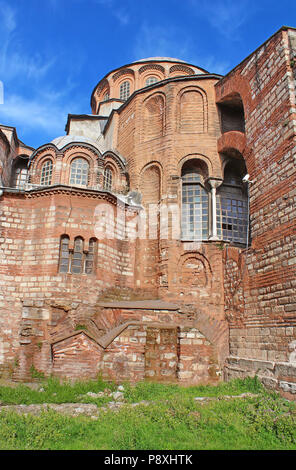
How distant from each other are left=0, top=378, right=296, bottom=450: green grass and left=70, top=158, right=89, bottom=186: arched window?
9543 mm

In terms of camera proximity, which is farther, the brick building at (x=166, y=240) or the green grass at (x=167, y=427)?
the brick building at (x=166, y=240)

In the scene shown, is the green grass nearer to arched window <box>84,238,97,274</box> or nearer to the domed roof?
arched window <box>84,238,97,274</box>

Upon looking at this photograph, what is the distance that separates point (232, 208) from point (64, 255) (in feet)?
22.7

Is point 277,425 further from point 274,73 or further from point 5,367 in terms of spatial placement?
point 274,73

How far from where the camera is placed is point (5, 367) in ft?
40.8

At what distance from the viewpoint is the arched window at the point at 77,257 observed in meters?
13.7

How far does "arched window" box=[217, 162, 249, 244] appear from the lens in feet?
49.6

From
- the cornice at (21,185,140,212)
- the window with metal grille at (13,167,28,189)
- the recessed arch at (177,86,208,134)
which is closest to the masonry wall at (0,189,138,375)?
the cornice at (21,185,140,212)

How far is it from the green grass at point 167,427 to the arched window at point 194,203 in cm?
739

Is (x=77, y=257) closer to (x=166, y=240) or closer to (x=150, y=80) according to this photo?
(x=166, y=240)

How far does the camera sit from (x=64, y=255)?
13.7 meters

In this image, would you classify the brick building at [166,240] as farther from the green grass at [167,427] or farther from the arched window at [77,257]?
the green grass at [167,427]

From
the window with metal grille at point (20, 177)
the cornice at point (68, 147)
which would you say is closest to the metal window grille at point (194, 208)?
the cornice at point (68, 147)
